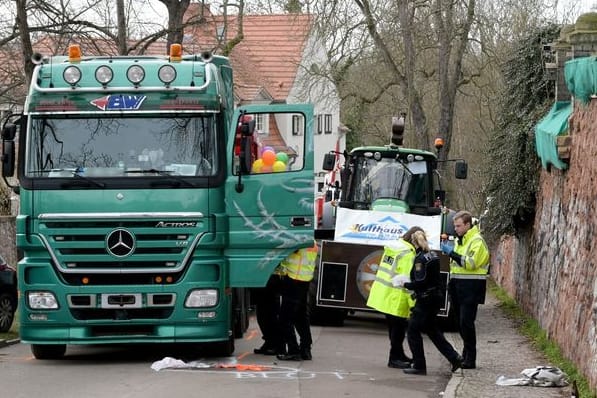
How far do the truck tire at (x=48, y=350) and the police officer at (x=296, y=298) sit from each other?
2.71 meters

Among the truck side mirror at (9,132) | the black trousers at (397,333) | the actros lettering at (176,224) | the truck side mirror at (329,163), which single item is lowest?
the black trousers at (397,333)

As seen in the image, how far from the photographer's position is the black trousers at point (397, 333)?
1427 centimetres

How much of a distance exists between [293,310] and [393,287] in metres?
1.37

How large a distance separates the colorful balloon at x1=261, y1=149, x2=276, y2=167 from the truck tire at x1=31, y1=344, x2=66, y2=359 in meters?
3.37

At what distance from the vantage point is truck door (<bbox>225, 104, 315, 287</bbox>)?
14.0 metres

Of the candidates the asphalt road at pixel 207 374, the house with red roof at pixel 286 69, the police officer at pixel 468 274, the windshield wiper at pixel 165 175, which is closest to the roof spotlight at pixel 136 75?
the windshield wiper at pixel 165 175

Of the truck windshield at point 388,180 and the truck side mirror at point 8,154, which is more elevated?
the truck side mirror at point 8,154

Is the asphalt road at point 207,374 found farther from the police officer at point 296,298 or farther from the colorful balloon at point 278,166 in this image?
the colorful balloon at point 278,166

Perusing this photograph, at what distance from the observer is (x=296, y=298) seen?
14641 mm

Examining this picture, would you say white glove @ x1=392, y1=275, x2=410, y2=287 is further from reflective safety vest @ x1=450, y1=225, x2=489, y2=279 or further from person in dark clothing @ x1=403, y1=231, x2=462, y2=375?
reflective safety vest @ x1=450, y1=225, x2=489, y2=279

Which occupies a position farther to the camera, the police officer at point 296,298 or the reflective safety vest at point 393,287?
the police officer at point 296,298

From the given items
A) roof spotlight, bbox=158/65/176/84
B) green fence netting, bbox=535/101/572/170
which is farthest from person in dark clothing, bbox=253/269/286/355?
green fence netting, bbox=535/101/572/170

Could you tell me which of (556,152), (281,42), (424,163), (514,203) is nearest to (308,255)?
(556,152)

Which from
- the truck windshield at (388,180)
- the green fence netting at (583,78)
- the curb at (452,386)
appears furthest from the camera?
the truck windshield at (388,180)
